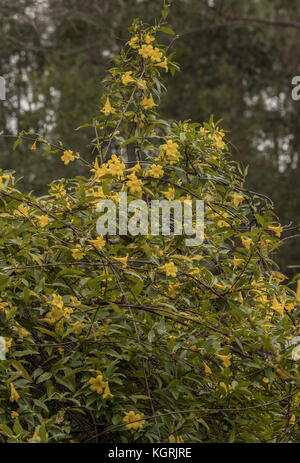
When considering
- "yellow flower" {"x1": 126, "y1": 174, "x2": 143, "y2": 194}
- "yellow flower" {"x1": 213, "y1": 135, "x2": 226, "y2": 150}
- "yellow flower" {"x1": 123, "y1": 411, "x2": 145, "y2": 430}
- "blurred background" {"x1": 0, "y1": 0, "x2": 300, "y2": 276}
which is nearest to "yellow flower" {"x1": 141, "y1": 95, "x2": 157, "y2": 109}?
"yellow flower" {"x1": 213, "y1": 135, "x2": 226, "y2": 150}

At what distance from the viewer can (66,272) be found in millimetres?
1987

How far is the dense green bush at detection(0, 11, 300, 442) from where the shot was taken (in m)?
1.89

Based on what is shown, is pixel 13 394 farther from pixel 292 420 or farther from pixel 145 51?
pixel 145 51

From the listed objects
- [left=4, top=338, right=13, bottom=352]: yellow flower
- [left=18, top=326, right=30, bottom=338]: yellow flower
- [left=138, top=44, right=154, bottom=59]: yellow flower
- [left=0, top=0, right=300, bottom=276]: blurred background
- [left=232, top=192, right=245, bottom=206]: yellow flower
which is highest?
[left=0, top=0, right=300, bottom=276]: blurred background

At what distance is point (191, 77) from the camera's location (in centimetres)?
1291

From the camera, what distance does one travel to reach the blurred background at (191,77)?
11.1m

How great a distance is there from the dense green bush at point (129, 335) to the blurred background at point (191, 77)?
27.3 ft

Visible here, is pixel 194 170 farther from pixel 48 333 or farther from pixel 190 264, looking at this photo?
pixel 48 333

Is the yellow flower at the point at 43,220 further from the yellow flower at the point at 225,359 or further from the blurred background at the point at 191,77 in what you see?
the blurred background at the point at 191,77

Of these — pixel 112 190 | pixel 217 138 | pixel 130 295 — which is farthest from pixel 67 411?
pixel 217 138

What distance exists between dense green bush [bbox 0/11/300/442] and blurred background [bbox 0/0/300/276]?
8321 millimetres

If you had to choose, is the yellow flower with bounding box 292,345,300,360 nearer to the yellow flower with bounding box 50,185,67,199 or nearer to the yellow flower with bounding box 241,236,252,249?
the yellow flower with bounding box 241,236,252,249

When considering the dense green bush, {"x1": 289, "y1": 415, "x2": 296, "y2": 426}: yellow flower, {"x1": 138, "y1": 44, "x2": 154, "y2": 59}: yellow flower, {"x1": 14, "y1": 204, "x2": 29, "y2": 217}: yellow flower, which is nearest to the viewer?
the dense green bush

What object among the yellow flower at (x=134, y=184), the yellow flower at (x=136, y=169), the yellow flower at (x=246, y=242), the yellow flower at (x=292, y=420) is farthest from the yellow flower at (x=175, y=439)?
the yellow flower at (x=136, y=169)
